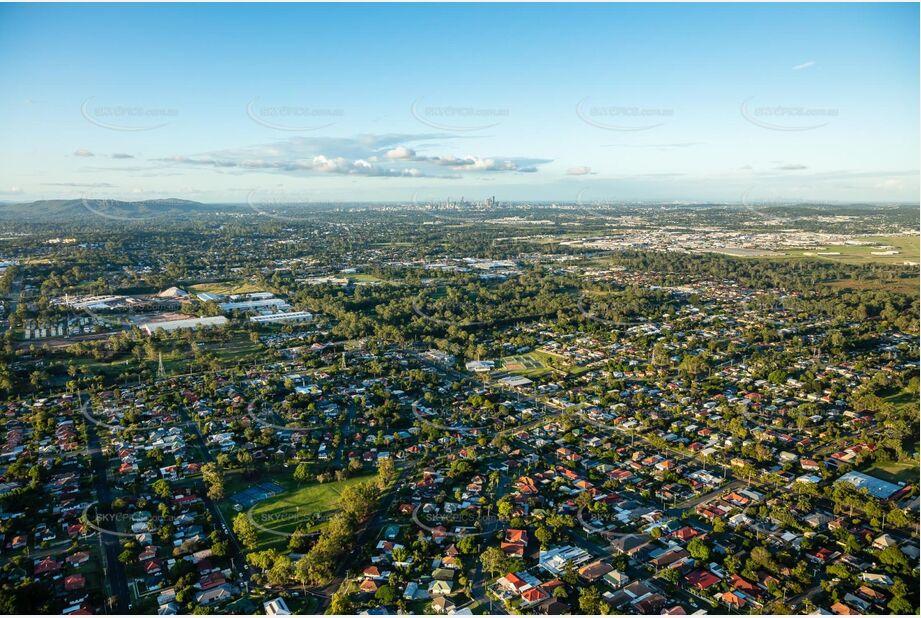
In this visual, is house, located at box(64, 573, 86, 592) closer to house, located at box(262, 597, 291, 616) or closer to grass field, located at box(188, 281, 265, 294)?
house, located at box(262, 597, 291, 616)

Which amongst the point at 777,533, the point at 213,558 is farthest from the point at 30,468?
the point at 777,533

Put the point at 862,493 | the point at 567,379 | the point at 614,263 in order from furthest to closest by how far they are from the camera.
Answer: the point at 614,263, the point at 567,379, the point at 862,493

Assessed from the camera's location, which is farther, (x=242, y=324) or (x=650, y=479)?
(x=242, y=324)

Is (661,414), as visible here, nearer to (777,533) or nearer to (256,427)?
(777,533)

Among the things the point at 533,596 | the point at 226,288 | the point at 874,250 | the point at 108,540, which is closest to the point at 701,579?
the point at 533,596

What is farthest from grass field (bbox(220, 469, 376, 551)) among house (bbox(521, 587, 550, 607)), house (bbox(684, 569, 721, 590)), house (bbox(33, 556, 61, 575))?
house (bbox(684, 569, 721, 590))

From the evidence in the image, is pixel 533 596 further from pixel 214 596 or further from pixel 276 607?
pixel 214 596

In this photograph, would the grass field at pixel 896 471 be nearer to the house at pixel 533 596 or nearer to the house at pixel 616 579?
the house at pixel 616 579

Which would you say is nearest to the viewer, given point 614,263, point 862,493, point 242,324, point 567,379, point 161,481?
point 862,493
